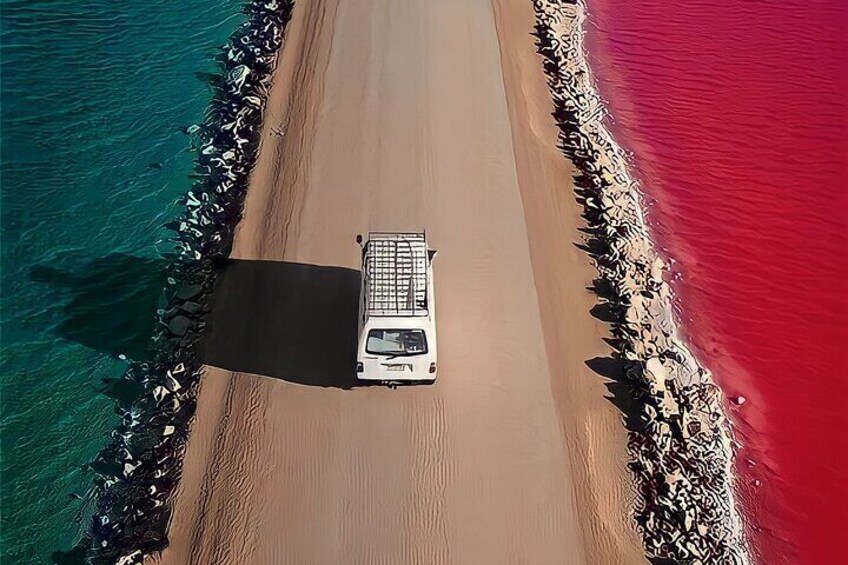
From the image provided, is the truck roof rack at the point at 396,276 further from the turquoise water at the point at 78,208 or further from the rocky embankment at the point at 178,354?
the turquoise water at the point at 78,208

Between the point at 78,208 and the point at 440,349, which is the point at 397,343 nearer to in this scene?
the point at 440,349

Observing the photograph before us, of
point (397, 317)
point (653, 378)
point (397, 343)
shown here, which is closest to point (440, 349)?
point (397, 343)

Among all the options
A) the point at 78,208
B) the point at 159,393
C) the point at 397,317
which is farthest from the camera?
the point at 78,208

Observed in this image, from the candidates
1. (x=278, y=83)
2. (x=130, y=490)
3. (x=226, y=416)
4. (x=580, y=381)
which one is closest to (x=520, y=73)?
(x=278, y=83)

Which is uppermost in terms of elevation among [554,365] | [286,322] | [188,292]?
[188,292]

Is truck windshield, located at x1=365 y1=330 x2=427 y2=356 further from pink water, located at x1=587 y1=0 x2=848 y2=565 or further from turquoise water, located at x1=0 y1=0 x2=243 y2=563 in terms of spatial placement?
pink water, located at x1=587 y1=0 x2=848 y2=565
